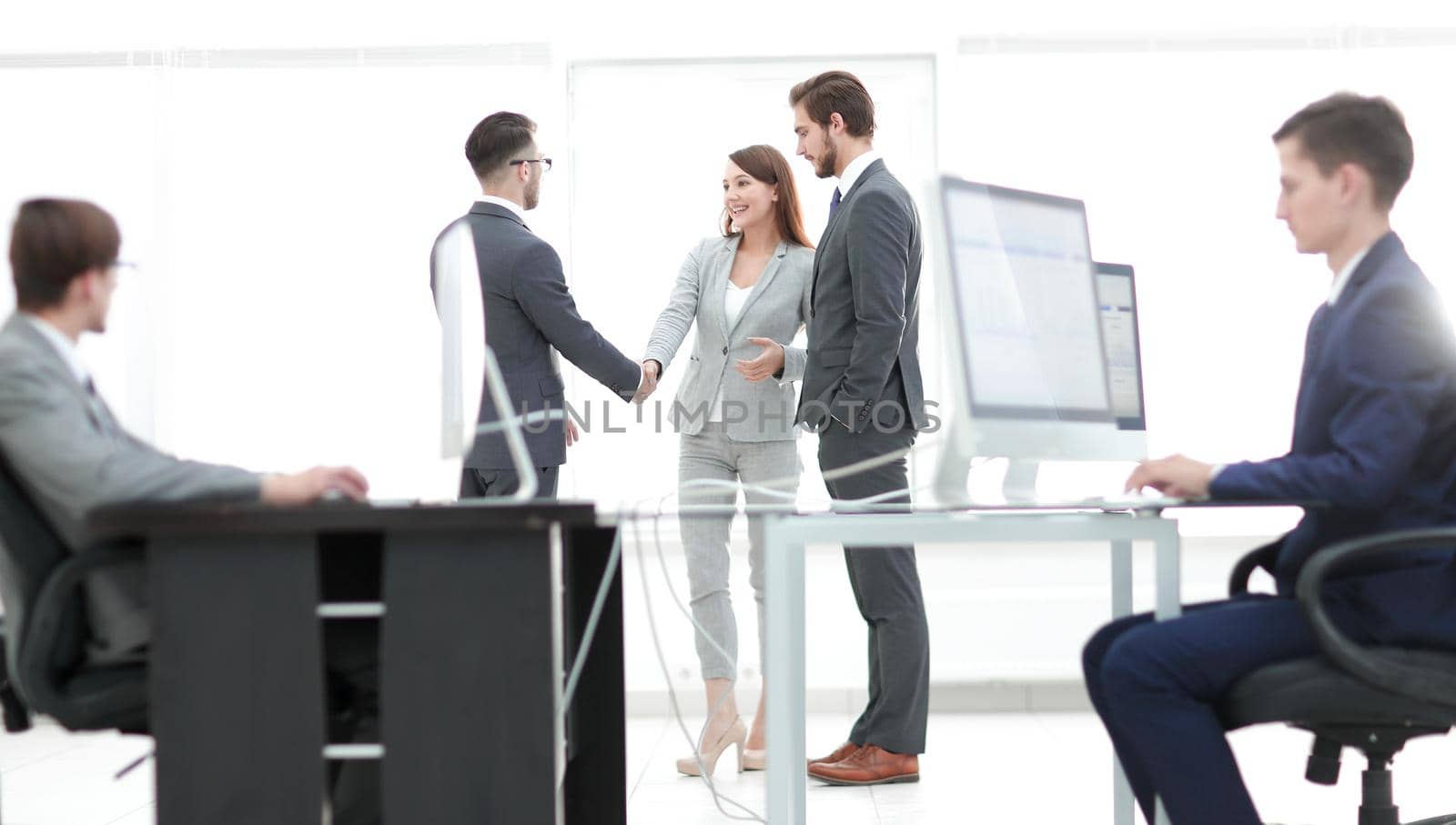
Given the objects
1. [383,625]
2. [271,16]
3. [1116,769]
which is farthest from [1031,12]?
[383,625]

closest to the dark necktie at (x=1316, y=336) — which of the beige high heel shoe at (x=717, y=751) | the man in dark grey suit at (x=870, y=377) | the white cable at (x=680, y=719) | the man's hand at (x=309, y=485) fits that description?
the white cable at (x=680, y=719)

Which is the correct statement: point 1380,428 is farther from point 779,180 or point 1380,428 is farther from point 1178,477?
point 779,180

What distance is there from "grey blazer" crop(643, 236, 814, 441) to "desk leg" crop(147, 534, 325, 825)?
1.77 metres

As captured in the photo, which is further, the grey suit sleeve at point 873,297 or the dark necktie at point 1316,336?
the grey suit sleeve at point 873,297

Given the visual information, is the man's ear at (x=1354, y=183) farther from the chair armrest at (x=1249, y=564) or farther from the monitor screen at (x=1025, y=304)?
the chair armrest at (x=1249, y=564)

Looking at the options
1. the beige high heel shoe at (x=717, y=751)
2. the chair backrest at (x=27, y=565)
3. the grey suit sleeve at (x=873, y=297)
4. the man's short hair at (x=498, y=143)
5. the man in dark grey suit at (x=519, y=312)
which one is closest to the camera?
the chair backrest at (x=27, y=565)

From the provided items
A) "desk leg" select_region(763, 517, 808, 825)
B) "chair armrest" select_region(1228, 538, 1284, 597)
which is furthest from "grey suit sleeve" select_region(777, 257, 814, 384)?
"desk leg" select_region(763, 517, 808, 825)

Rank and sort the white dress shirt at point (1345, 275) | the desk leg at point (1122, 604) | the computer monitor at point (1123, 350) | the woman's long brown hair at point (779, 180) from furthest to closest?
the woman's long brown hair at point (779, 180) < the computer monitor at point (1123, 350) < the desk leg at point (1122, 604) < the white dress shirt at point (1345, 275)

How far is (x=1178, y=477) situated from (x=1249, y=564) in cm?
45

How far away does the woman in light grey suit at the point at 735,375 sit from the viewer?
3248 millimetres

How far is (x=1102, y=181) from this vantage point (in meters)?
4.23

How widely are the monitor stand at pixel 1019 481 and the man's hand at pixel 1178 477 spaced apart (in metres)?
0.26

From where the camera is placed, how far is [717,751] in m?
3.20

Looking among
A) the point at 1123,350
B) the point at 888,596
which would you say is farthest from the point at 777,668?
the point at 888,596
